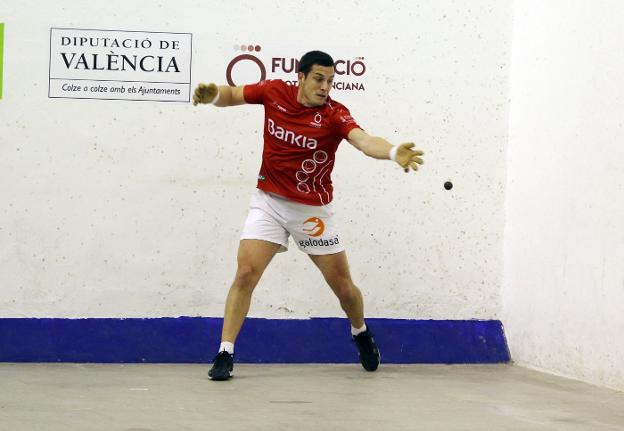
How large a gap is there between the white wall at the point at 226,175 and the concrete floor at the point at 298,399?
1.54 feet

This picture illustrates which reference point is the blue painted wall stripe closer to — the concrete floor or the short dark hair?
the concrete floor

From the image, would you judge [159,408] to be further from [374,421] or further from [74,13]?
[74,13]

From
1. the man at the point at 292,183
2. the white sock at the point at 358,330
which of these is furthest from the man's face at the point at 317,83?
the white sock at the point at 358,330

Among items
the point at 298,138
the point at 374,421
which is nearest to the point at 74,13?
the point at 298,138

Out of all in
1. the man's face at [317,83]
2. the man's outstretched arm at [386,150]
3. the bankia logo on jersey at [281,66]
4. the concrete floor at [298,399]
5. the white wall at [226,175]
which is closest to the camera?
the concrete floor at [298,399]

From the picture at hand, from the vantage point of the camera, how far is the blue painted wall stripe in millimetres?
6211

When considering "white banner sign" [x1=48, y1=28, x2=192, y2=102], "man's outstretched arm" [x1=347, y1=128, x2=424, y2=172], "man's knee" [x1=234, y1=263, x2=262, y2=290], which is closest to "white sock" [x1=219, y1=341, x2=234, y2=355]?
"man's knee" [x1=234, y1=263, x2=262, y2=290]

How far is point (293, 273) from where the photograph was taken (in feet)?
21.3

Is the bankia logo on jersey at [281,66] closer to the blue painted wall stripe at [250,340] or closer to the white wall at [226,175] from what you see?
the white wall at [226,175]

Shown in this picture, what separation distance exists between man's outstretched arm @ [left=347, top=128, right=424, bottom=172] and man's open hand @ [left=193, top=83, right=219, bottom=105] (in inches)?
29.7

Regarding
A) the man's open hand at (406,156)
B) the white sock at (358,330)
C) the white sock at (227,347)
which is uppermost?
the man's open hand at (406,156)

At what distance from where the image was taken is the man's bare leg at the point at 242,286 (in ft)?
18.6

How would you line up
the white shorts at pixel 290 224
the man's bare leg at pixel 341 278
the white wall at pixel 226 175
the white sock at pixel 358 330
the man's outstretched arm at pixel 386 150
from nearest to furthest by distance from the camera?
1. the man's outstretched arm at pixel 386 150
2. the white shorts at pixel 290 224
3. the man's bare leg at pixel 341 278
4. the white sock at pixel 358 330
5. the white wall at pixel 226 175

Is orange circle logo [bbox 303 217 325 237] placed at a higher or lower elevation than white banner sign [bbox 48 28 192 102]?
lower
